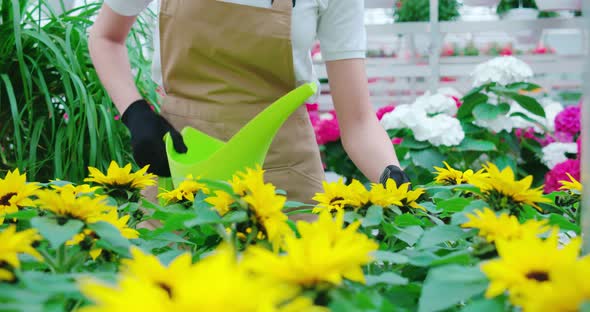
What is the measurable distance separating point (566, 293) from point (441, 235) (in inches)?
7.5

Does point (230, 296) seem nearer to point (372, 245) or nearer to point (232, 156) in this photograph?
point (372, 245)

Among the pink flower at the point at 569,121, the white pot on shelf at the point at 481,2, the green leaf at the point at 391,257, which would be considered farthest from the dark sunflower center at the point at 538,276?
the white pot on shelf at the point at 481,2

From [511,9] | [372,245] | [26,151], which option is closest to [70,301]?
[372,245]

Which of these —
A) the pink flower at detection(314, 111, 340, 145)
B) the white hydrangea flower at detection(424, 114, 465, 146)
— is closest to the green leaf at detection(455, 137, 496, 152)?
the white hydrangea flower at detection(424, 114, 465, 146)

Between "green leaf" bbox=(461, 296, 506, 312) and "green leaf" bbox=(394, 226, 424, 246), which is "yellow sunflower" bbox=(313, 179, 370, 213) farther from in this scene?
"green leaf" bbox=(461, 296, 506, 312)

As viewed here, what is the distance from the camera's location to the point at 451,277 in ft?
1.22

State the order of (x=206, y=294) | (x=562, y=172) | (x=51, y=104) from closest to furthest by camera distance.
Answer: (x=206, y=294) < (x=51, y=104) < (x=562, y=172)

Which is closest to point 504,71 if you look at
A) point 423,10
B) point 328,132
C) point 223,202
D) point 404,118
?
point 404,118

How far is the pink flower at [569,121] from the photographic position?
2.15 m

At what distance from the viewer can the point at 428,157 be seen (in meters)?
1.93

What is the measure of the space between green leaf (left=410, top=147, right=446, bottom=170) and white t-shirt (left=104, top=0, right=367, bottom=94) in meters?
0.88

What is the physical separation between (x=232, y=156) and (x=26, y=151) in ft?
2.95

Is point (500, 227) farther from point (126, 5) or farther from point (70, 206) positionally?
point (126, 5)

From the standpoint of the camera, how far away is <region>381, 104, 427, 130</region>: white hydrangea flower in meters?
1.97
